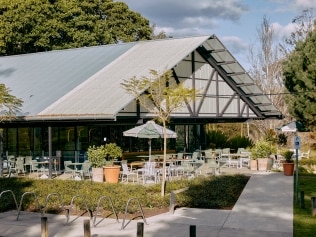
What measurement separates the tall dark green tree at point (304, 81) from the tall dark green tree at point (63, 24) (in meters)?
23.1

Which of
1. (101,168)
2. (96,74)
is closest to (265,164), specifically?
(101,168)

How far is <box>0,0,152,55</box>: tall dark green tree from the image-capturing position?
40.9 metres

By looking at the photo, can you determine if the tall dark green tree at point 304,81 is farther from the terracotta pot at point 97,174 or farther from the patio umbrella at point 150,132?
the terracotta pot at point 97,174

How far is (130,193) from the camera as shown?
16.4 meters

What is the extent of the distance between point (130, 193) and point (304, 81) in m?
10.5

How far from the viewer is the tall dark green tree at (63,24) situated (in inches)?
1612

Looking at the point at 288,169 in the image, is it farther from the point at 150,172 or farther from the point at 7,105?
the point at 7,105

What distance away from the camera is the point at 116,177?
20500 millimetres

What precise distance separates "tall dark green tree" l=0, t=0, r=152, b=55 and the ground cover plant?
76.0ft

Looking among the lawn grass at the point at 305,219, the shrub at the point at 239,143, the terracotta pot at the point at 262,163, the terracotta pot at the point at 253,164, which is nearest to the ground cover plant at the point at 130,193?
the lawn grass at the point at 305,219

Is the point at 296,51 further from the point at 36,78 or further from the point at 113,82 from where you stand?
the point at 36,78

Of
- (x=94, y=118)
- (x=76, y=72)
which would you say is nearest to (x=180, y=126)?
(x=76, y=72)

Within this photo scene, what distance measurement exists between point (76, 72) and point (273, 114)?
12.7m

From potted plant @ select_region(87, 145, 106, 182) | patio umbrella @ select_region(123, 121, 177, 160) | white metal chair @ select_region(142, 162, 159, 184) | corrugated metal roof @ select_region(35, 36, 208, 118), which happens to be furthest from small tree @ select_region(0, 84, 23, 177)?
white metal chair @ select_region(142, 162, 159, 184)
